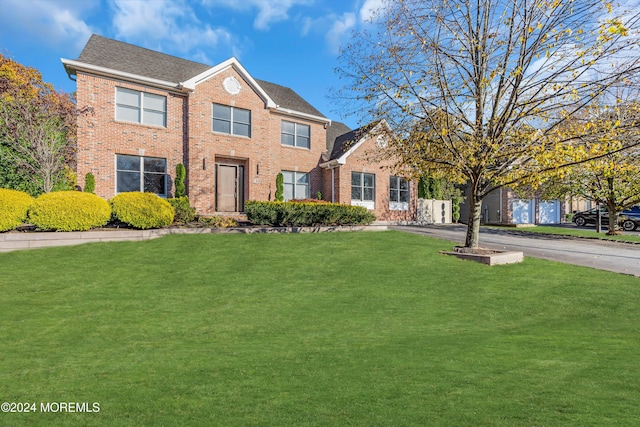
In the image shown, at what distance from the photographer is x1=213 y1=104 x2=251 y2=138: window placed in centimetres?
1852

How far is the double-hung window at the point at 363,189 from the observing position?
75.2 ft

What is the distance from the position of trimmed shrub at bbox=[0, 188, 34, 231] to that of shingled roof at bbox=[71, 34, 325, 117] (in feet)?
26.1

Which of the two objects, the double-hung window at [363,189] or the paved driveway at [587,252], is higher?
the double-hung window at [363,189]

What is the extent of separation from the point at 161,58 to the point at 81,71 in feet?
16.5

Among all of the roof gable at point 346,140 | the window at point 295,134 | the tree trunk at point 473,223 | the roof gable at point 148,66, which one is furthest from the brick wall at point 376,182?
the tree trunk at point 473,223

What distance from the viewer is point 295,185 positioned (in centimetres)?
2198

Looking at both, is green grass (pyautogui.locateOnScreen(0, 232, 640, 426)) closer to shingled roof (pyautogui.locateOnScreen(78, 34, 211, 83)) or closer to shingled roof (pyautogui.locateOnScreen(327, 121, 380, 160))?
shingled roof (pyautogui.locateOnScreen(78, 34, 211, 83))

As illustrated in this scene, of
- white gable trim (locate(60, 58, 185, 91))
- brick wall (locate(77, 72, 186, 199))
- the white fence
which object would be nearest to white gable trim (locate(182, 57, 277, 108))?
white gable trim (locate(60, 58, 185, 91))

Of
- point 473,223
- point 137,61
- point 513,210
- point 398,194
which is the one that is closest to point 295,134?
point 398,194

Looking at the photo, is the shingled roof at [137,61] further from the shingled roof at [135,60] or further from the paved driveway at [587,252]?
the paved driveway at [587,252]

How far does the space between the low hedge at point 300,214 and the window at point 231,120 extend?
6095mm

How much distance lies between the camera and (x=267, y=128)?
2002cm

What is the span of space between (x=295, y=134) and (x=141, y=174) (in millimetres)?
9615

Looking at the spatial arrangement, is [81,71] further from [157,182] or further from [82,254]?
[82,254]
